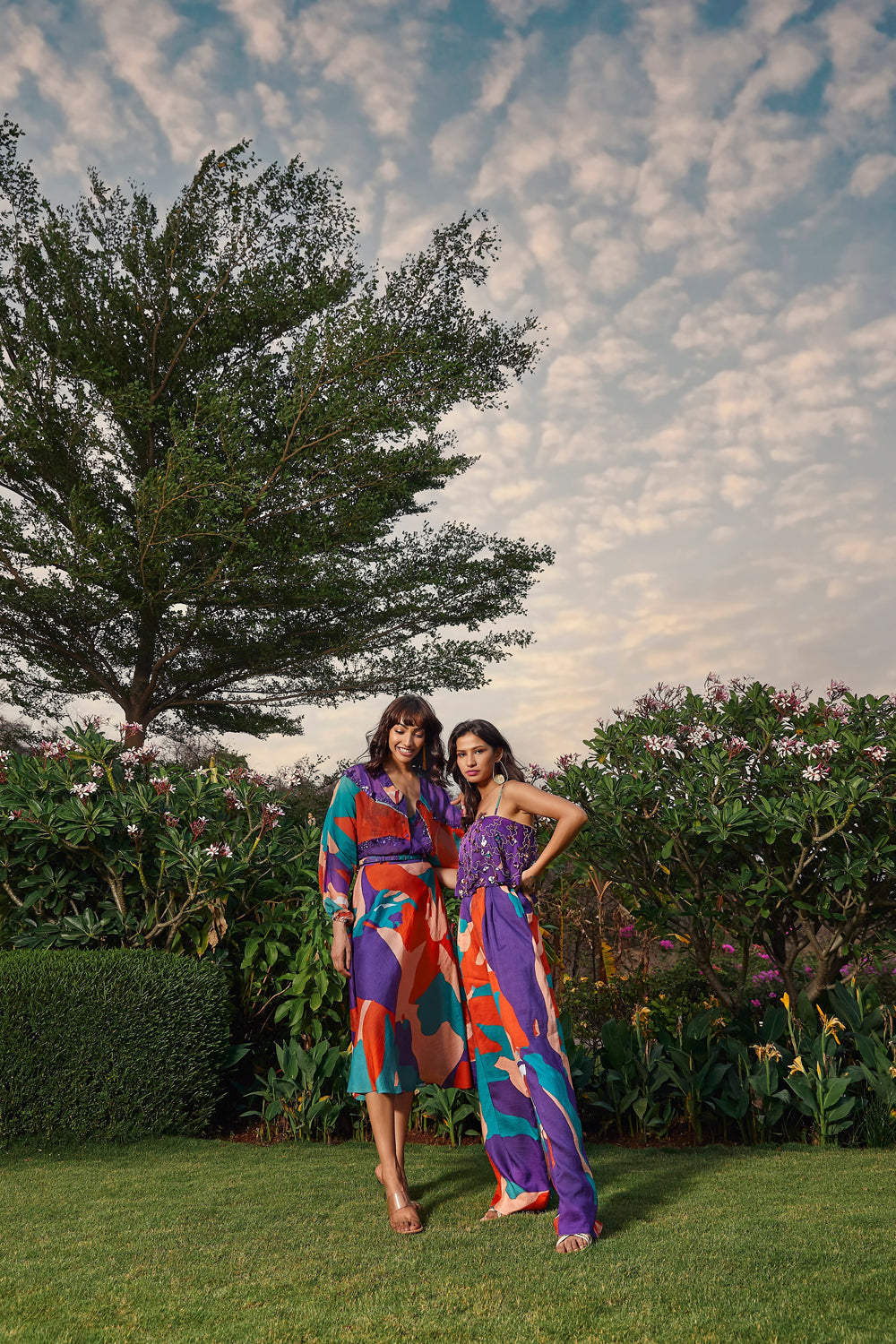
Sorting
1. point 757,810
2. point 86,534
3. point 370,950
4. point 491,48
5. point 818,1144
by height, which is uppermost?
point 491,48

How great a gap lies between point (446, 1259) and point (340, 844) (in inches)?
54.8

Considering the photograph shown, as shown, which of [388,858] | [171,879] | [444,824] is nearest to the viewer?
[388,858]

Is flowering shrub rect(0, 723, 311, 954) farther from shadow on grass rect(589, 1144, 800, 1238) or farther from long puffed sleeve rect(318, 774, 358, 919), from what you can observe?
shadow on grass rect(589, 1144, 800, 1238)

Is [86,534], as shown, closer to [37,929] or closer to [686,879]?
[37,929]

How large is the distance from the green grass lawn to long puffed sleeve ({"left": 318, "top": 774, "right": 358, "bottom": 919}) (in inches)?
44.9

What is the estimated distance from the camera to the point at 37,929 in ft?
17.6

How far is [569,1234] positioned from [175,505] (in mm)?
11453

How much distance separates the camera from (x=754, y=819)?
5023mm

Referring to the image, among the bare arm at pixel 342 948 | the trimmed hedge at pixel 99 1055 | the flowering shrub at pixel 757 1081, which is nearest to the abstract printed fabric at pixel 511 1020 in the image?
the bare arm at pixel 342 948

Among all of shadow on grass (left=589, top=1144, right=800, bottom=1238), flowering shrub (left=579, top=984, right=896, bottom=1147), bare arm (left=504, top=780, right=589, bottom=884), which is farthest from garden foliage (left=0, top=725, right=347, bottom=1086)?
bare arm (left=504, top=780, right=589, bottom=884)

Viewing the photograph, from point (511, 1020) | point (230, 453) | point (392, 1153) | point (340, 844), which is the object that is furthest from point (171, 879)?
point (230, 453)

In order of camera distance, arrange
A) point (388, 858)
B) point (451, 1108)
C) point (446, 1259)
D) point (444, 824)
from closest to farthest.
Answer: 1. point (446, 1259)
2. point (388, 858)
3. point (444, 824)
4. point (451, 1108)

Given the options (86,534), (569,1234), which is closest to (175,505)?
(86,534)

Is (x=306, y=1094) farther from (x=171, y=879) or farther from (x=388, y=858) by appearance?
(x=388, y=858)
